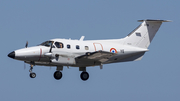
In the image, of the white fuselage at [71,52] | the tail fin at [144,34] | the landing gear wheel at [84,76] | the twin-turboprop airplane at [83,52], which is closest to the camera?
the white fuselage at [71,52]

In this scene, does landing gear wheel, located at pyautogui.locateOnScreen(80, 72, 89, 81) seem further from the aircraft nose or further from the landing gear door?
the aircraft nose

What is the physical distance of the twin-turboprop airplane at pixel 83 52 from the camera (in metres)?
29.6

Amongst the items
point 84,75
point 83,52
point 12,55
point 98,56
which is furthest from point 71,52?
point 12,55

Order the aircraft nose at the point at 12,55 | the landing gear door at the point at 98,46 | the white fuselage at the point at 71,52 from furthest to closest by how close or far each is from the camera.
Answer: the landing gear door at the point at 98,46 < the white fuselage at the point at 71,52 < the aircraft nose at the point at 12,55

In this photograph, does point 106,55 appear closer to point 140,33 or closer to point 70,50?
point 70,50

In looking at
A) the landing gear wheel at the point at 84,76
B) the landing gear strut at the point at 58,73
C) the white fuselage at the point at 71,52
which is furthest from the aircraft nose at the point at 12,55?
the landing gear wheel at the point at 84,76

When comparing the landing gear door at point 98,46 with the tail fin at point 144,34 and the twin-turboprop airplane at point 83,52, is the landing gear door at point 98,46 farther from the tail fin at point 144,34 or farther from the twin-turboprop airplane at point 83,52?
the tail fin at point 144,34

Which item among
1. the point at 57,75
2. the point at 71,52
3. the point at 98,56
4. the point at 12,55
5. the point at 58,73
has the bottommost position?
the point at 57,75

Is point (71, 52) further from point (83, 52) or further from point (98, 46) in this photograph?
point (98, 46)

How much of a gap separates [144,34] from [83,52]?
22.4 feet

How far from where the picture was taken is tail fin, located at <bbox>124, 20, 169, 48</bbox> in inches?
1347

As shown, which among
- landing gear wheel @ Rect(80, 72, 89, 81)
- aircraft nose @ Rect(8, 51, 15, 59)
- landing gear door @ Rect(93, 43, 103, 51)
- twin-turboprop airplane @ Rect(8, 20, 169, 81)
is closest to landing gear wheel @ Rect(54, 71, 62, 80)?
twin-turboprop airplane @ Rect(8, 20, 169, 81)

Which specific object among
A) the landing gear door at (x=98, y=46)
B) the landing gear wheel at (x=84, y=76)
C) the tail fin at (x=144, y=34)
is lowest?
the landing gear wheel at (x=84, y=76)

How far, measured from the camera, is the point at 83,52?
3095cm
